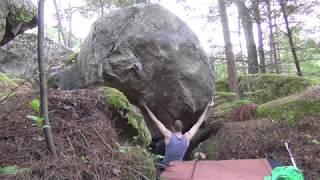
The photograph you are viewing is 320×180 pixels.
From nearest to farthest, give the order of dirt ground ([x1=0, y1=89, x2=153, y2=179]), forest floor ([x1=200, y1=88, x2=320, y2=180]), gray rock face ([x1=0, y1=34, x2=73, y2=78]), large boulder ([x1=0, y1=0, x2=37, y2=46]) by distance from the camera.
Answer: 1. dirt ground ([x1=0, y1=89, x2=153, y2=179])
2. large boulder ([x1=0, y1=0, x2=37, y2=46])
3. forest floor ([x1=200, y1=88, x2=320, y2=180])
4. gray rock face ([x1=0, y1=34, x2=73, y2=78])

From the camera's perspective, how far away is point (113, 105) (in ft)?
19.1

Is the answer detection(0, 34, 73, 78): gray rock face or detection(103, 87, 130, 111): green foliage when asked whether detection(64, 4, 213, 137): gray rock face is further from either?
detection(0, 34, 73, 78): gray rock face

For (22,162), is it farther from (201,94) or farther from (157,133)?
(201,94)

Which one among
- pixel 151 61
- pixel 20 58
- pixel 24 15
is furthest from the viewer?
pixel 20 58

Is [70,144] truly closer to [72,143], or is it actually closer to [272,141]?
[72,143]

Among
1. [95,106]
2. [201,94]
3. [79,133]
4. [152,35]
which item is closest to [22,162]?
[79,133]

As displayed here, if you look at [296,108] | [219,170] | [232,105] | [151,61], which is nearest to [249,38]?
[232,105]

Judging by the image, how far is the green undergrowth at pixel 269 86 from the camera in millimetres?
12655

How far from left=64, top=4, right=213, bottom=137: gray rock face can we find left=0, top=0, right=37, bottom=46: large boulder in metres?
3.21

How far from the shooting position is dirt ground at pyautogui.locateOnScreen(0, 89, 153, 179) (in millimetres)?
3861

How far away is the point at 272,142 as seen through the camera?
8484 mm

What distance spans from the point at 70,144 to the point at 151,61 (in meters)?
4.26

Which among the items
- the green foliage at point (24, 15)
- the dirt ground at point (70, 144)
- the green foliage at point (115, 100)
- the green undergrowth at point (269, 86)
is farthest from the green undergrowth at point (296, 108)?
the green foliage at point (24, 15)

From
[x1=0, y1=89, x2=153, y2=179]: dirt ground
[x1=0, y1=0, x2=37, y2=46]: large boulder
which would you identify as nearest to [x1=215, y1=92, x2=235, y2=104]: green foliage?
[x1=0, y1=89, x2=153, y2=179]: dirt ground
